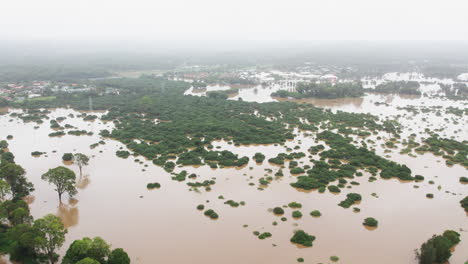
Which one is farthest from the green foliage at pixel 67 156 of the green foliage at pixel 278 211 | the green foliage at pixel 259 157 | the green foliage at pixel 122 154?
the green foliage at pixel 278 211

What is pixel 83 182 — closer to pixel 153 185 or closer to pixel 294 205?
pixel 153 185

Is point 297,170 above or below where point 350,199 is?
above

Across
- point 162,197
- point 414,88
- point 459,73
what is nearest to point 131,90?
point 162,197

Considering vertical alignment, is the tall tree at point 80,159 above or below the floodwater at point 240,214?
above

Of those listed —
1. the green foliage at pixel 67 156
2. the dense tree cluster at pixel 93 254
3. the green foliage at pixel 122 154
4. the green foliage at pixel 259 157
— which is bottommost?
the green foliage at pixel 259 157

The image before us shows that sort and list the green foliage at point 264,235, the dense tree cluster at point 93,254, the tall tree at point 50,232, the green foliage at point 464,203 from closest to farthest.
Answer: the dense tree cluster at point 93,254, the tall tree at point 50,232, the green foliage at point 264,235, the green foliage at point 464,203

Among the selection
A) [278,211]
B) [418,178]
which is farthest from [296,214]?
[418,178]

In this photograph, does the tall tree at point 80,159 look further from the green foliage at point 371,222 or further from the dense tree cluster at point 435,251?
the dense tree cluster at point 435,251

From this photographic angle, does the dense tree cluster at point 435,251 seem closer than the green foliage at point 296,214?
Yes

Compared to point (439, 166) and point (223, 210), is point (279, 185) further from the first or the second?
point (439, 166)
